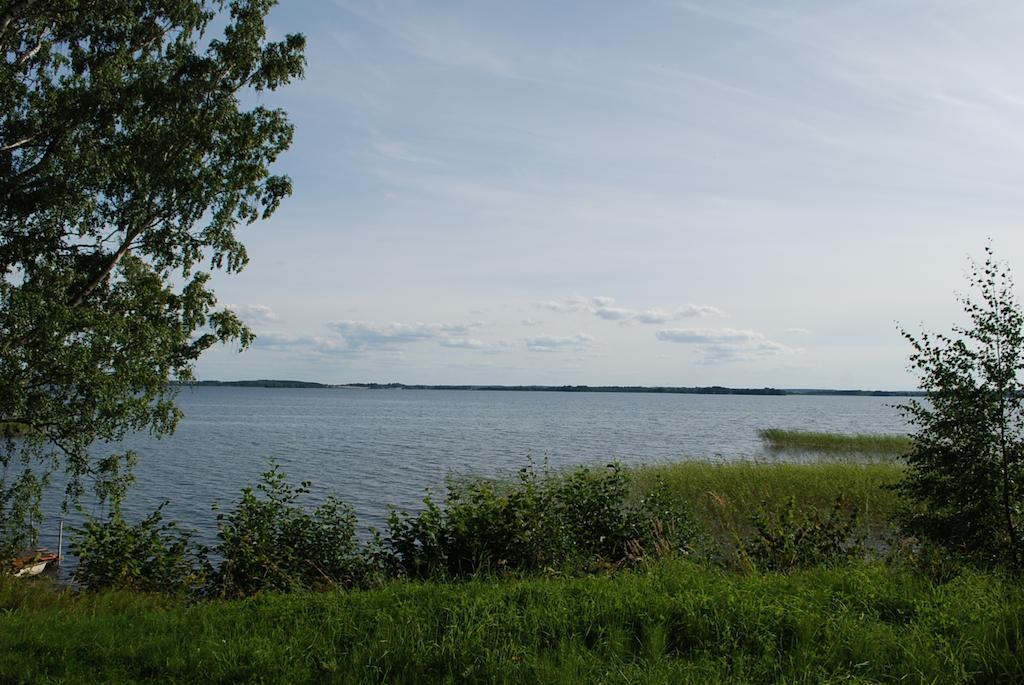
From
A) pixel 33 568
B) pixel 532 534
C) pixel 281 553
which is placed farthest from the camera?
pixel 33 568

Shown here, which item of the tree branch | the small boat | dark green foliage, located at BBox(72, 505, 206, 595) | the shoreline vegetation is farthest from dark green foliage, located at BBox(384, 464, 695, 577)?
the tree branch

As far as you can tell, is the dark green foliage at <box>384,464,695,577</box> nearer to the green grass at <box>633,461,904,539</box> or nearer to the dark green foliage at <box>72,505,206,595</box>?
the dark green foliage at <box>72,505,206,595</box>

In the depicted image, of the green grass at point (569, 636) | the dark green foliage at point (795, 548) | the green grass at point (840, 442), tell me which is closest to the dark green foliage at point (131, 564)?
the green grass at point (569, 636)

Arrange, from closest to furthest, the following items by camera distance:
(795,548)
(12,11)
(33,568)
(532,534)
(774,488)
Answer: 1. (795,548)
2. (532,534)
3. (12,11)
4. (33,568)
5. (774,488)

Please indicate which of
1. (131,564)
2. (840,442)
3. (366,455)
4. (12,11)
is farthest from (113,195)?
(840,442)

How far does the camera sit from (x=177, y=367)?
15.5 meters

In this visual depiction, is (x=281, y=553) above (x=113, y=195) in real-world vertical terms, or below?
below

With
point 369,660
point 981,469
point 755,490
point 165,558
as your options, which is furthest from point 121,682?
point 755,490

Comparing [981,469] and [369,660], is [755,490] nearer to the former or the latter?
[981,469]

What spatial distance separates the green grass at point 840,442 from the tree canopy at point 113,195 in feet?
108

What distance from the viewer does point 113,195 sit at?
14.6m

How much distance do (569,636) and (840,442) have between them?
4070 centimetres

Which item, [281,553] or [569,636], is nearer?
[569,636]

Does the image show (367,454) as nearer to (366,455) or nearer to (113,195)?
(366,455)
